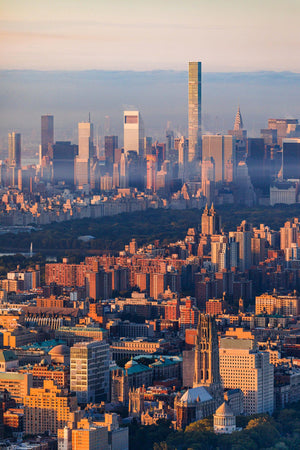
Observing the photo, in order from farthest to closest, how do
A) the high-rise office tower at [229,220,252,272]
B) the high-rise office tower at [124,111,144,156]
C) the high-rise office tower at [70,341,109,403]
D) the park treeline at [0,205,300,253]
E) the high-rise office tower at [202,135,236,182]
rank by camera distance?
the high-rise office tower at [202,135,236,182]
the high-rise office tower at [124,111,144,156]
the park treeline at [0,205,300,253]
the high-rise office tower at [229,220,252,272]
the high-rise office tower at [70,341,109,403]

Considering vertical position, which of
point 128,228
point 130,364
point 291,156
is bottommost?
point 128,228

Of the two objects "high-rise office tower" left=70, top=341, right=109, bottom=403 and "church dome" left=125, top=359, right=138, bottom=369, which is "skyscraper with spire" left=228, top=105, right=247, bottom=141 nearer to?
"church dome" left=125, top=359, right=138, bottom=369

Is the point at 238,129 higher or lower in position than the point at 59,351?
higher

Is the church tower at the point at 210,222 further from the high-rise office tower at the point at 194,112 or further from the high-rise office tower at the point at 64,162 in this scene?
the high-rise office tower at the point at 64,162

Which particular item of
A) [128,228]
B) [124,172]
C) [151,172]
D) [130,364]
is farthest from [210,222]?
[130,364]

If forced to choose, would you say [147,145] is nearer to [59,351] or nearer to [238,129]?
[238,129]

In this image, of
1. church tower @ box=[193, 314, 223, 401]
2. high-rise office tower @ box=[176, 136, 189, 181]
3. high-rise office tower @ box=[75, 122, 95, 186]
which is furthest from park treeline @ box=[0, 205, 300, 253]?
church tower @ box=[193, 314, 223, 401]

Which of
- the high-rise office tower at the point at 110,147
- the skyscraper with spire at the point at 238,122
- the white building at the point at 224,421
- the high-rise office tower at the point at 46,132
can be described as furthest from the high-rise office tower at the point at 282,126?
the white building at the point at 224,421

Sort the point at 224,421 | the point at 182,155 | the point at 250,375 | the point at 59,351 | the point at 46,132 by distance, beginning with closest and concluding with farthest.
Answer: the point at 224,421 → the point at 250,375 → the point at 59,351 → the point at 46,132 → the point at 182,155
